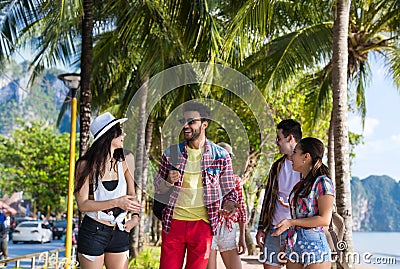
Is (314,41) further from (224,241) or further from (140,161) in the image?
(224,241)

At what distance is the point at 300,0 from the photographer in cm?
1367

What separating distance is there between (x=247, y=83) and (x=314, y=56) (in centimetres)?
189

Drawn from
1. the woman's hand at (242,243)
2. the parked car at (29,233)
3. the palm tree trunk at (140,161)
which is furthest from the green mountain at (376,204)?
the woman's hand at (242,243)

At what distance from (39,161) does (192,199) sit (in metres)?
50.2

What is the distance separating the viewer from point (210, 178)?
20.0ft

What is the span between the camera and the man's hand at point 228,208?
6.16m

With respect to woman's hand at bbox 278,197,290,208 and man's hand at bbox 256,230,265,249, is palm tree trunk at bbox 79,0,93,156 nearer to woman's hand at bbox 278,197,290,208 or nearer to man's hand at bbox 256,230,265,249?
man's hand at bbox 256,230,265,249

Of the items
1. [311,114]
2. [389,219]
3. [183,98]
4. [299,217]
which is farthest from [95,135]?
[389,219]

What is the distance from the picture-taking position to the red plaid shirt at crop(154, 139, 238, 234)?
6020 mm

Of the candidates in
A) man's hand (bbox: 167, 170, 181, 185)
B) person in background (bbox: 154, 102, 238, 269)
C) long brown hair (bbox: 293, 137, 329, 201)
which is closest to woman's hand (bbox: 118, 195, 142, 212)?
man's hand (bbox: 167, 170, 181, 185)

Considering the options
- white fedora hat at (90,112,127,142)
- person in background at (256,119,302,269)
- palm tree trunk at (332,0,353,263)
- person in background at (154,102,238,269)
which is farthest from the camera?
palm tree trunk at (332,0,353,263)

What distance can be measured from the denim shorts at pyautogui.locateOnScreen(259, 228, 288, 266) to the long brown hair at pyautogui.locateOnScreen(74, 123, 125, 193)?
1748 millimetres

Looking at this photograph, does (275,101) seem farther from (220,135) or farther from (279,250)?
(279,250)

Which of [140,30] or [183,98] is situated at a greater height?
[140,30]
